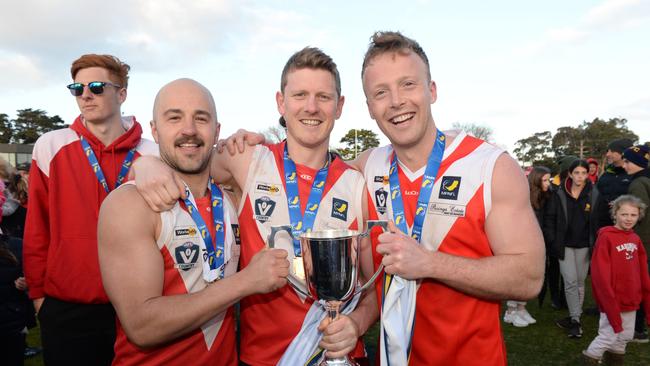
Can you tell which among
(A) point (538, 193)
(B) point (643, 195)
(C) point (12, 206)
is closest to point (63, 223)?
(C) point (12, 206)

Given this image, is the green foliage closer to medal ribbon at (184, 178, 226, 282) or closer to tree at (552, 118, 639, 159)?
tree at (552, 118, 639, 159)

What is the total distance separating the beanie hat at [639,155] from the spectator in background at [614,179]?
198 mm

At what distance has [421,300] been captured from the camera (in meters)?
2.22

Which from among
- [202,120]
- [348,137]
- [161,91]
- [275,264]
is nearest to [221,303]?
[275,264]

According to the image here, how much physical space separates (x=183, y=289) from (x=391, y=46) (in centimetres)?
165

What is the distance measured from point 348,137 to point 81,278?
53.2 m

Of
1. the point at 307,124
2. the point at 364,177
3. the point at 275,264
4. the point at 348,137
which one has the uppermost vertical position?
the point at 348,137

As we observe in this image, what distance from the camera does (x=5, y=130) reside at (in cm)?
4956

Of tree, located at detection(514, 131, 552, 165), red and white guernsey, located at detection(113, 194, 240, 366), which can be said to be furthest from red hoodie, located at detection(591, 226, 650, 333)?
tree, located at detection(514, 131, 552, 165)

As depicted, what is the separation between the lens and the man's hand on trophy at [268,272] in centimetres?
188

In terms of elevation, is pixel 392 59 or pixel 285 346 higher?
pixel 392 59

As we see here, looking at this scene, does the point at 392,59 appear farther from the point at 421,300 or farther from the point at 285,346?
the point at 285,346

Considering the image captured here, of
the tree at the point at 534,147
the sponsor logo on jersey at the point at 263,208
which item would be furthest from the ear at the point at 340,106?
the tree at the point at 534,147

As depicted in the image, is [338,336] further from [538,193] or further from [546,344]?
[538,193]
